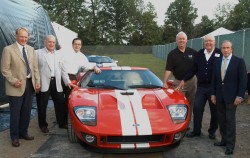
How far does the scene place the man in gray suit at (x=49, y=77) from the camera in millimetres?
5969

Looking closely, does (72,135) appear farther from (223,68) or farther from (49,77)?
(223,68)

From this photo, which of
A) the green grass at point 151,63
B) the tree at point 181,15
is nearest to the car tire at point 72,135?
the green grass at point 151,63

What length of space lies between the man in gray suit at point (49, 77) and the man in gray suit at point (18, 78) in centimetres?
44

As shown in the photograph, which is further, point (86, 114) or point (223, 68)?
point (223, 68)

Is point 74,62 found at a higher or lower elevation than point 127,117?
higher

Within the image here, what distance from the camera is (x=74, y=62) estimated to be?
261 inches

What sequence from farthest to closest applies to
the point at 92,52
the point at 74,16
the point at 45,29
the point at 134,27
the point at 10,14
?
the point at 134,27 < the point at 74,16 < the point at 92,52 < the point at 45,29 < the point at 10,14

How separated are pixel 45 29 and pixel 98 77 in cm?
592

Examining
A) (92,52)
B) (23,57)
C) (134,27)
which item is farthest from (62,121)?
(134,27)

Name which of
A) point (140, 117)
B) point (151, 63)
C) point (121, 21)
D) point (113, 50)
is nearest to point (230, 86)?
point (140, 117)

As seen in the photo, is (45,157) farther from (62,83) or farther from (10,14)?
(10,14)

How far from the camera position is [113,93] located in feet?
17.2

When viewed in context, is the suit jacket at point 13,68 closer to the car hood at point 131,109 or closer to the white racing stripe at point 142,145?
the car hood at point 131,109

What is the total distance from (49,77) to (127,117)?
206cm
